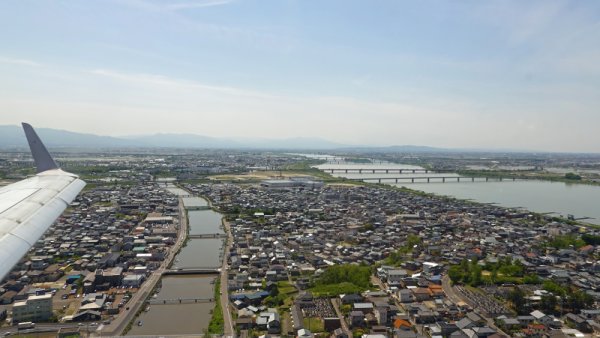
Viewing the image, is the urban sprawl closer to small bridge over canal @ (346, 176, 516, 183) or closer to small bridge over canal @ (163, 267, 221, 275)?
small bridge over canal @ (163, 267, 221, 275)

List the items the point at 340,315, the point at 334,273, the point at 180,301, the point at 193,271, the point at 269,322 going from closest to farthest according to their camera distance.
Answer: the point at 269,322, the point at 340,315, the point at 180,301, the point at 334,273, the point at 193,271

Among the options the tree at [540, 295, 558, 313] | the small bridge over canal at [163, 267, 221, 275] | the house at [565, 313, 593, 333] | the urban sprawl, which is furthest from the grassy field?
the house at [565, 313, 593, 333]

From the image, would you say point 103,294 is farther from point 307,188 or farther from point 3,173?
point 3,173

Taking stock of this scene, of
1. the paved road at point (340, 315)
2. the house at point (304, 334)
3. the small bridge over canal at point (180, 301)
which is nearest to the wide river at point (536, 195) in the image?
the paved road at point (340, 315)

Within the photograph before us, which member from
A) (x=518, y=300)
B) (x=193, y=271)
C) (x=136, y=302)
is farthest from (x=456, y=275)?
(x=136, y=302)

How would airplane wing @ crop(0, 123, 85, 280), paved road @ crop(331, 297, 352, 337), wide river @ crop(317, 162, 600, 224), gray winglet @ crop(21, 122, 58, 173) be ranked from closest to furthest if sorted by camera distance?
airplane wing @ crop(0, 123, 85, 280) → paved road @ crop(331, 297, 352, 337) → gray winglet @ crop(21, 122, 58, 173) → wide river @ crop(317, 162, 600, 224)

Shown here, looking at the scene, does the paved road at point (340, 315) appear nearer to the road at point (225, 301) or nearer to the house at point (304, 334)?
the house at point (304, 334)

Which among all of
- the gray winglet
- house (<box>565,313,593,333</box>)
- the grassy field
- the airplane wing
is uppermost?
the gray winglet

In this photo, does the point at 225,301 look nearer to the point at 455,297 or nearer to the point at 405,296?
the point at 405,296
